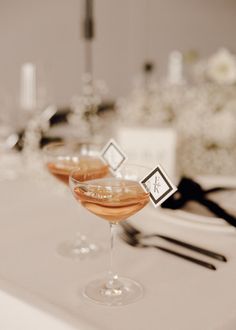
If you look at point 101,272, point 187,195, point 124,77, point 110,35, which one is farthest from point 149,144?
point 124,77

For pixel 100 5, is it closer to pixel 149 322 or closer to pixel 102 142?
pixel 102 142

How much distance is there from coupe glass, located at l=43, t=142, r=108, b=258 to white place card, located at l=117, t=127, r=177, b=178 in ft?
1.28

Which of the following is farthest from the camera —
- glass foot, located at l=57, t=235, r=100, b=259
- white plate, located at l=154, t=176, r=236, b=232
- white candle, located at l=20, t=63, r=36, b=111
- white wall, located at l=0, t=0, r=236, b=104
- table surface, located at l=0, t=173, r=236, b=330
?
white wall, located at l=0, t=0, r=236, b=104

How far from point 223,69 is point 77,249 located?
46.4 inches

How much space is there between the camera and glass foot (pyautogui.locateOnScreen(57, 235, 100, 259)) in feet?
3.48

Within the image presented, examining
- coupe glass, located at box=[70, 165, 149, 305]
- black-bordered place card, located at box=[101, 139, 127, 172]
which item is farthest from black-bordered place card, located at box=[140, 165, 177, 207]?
black-bordered place card, located at box=[101, 139, 127, 172]

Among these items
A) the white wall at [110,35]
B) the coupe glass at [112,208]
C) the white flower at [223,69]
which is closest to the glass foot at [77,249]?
the coupe glass at [112,208]

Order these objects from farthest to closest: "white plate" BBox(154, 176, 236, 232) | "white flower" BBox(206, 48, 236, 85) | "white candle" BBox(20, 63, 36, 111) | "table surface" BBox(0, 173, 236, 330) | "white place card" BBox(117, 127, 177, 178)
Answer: "white flower" BBox(206, 48, 236, 85)
"white candle" BBox(20, 63, 36, 111)
"white place card" BBox(117, 127, 177, 178)
"white plate" BBox(154, 176, 236, 232)
"table surface" BBox(0, 173, 236, 330)

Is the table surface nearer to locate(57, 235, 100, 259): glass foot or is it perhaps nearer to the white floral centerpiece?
locate(57, 235, 100, 259): glass foot

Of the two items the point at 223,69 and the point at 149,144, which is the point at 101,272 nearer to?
the point at 149,144

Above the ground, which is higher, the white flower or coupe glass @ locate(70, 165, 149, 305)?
the white flower

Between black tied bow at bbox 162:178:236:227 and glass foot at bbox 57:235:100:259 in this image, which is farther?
black tied bow at bbox 162:178:236:227

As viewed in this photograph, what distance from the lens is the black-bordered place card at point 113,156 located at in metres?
1.07

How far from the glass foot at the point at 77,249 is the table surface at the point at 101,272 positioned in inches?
0.7
